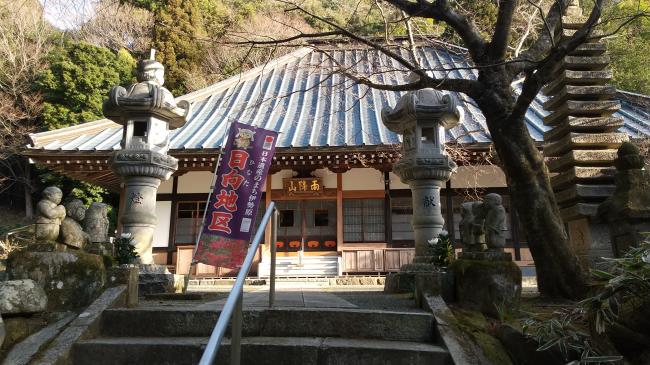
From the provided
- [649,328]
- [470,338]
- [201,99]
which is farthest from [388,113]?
[201,99]

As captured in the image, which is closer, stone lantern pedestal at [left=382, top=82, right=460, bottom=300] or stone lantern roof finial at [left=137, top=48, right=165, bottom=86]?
stone lantern pedestal at [left=382, top=82, right=460, bottom=300]

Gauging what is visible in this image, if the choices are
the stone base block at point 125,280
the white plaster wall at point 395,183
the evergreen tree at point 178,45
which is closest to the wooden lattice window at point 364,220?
the white plaster wall at point 395,183

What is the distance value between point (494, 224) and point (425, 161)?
6.30 ft

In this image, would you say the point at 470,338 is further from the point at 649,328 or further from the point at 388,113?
the point at 388,113

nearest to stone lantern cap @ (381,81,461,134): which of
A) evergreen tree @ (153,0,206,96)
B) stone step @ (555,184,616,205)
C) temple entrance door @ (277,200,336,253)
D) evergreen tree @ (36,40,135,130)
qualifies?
stone step @ (555,184,616,205)

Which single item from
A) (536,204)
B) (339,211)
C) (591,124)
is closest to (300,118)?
(339,211)

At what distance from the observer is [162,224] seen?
11.7 metres

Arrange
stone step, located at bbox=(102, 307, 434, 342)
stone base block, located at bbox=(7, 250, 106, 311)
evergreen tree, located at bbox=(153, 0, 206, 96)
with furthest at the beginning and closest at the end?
evergreen tree, located at bbox=(153, 0, 206, 96), stone base block, located at bbox=(7, 250, 106, 311), stone step, located at bbox=(102, 307, 434, 342)

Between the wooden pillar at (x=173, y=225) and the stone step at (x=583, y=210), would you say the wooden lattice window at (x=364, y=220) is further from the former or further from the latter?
the stone step at (x=583, y=210)

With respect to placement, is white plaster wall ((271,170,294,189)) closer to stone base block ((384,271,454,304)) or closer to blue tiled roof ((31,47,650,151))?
blue tiled roof ((31,47,650,151))

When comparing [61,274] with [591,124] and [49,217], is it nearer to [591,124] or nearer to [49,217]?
[49,217]

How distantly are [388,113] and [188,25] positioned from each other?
52.7 ft

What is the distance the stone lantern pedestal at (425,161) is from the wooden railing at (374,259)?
5.06 m

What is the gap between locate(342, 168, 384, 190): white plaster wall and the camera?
1173 centimetres
